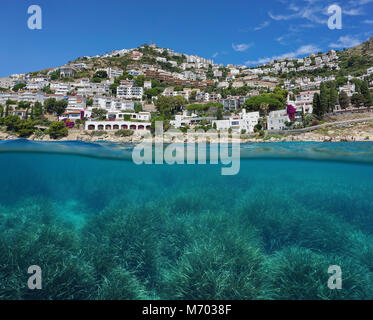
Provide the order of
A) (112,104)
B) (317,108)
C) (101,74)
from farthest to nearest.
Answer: (101,74) < (112,104) < (317,108)

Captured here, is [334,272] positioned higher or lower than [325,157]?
lower

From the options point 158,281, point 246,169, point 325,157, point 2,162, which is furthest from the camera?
point 246,169

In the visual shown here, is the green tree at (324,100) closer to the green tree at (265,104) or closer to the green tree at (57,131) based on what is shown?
the green tree at (265,104)

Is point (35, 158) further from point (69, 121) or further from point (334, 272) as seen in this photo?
point (69, 121)

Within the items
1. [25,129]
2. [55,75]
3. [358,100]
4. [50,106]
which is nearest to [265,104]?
[358,100]

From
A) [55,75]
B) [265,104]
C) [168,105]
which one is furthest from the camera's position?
[55,75]

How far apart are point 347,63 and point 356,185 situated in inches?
3892

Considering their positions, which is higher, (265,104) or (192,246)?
(265,104)

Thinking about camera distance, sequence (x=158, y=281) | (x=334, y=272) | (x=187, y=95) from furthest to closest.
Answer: (x=187, y=95), (x=158, y=281), (x=334, y=272)

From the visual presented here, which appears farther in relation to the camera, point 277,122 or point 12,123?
point 277,122

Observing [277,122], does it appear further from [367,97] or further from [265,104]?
[367,97]

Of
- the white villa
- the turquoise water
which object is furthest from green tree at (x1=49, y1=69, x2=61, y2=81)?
the turquoise water

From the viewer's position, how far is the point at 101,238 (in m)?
7.06
